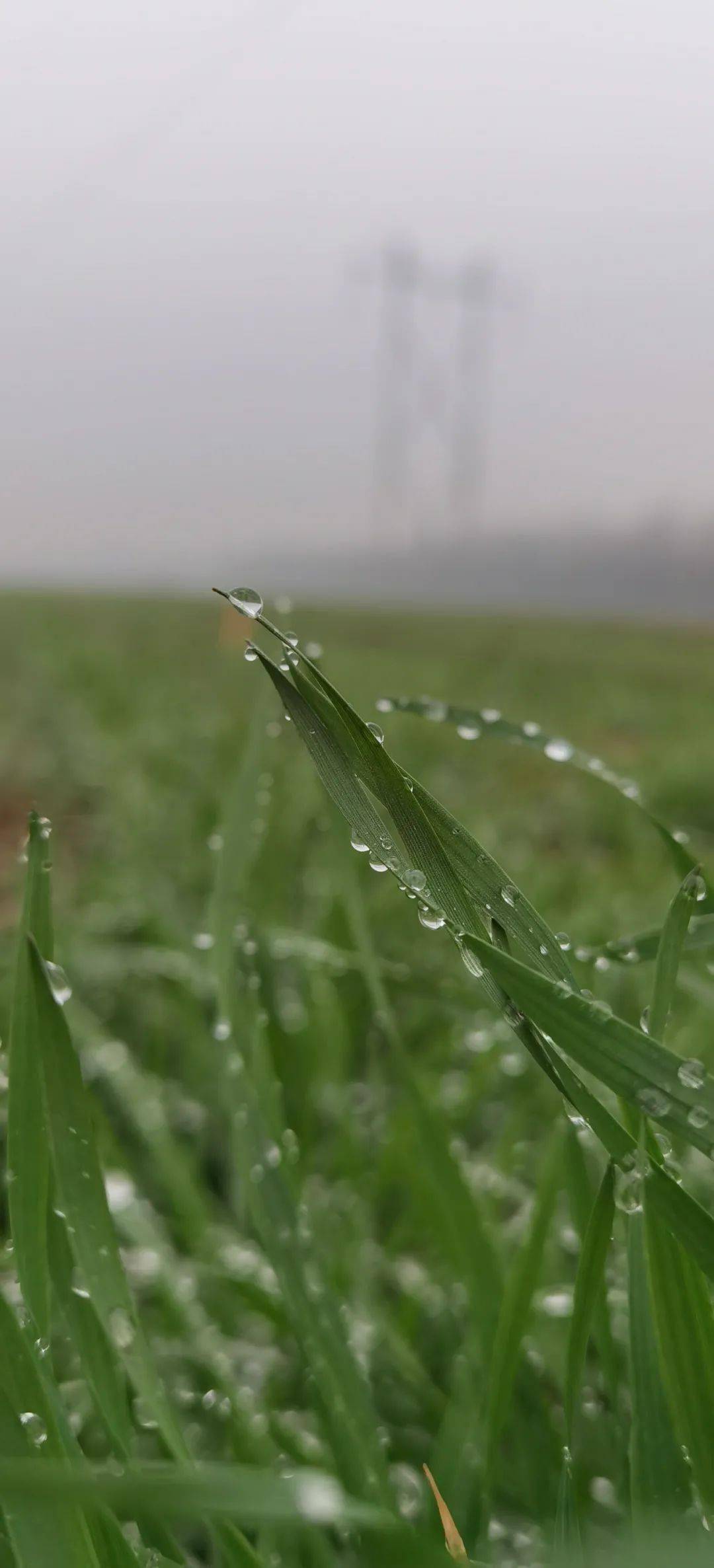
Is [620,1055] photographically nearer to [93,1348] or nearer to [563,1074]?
[563,1074]

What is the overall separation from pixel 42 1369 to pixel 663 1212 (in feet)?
0.59

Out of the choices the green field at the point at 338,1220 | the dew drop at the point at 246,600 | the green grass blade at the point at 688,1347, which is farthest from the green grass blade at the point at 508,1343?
the dew drop at the point at 246,600

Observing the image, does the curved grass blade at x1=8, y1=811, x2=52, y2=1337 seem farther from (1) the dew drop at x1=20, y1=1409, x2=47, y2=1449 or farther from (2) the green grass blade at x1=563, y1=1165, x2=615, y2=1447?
(2) the green grass blade at x1=563, y1=1165, x2=615, y2=1447

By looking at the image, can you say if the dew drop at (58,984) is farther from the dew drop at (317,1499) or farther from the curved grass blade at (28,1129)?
the dew drop at (317,1499)

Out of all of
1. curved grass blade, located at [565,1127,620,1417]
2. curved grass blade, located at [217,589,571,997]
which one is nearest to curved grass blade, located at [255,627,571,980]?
curved grass blade, located at [217,589,571,997]

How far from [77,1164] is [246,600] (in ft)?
0.55

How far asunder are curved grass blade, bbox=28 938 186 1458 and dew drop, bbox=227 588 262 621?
0.35 feet

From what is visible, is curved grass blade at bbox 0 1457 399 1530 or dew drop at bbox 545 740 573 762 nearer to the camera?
curved grass blade at bbox 0 1457 399 1530

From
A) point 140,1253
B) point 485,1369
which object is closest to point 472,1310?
point 485,1369

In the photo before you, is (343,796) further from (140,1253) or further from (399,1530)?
(140,1253)

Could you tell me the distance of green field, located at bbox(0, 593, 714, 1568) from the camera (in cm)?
31

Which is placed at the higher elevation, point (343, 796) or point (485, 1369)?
point (343, 796)

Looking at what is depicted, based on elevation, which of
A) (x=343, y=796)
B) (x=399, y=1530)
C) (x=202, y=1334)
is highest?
(x=343, y=796)

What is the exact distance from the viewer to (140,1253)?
66 cm
